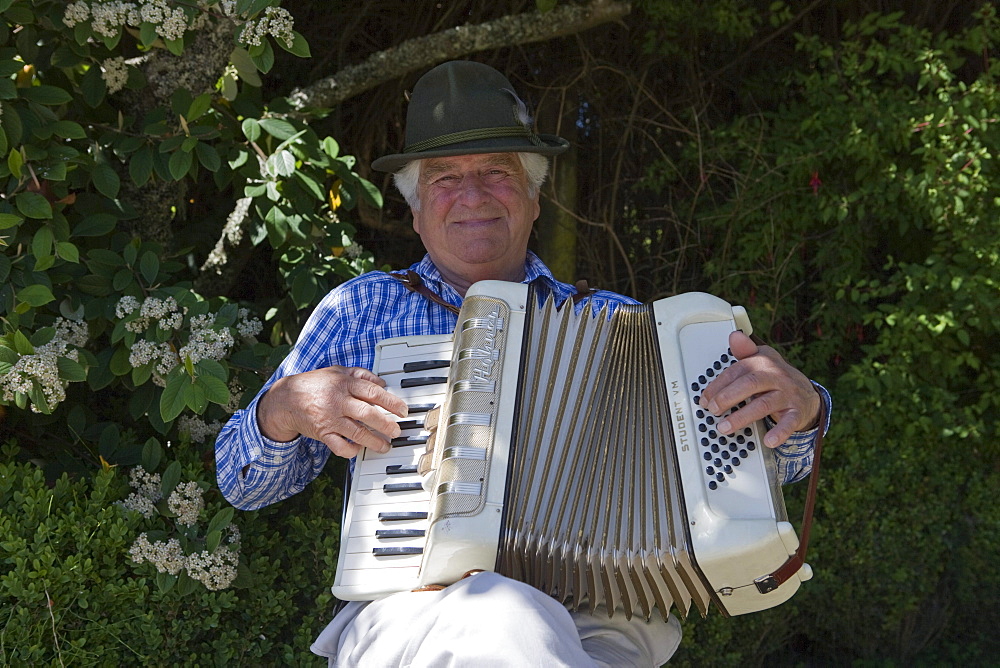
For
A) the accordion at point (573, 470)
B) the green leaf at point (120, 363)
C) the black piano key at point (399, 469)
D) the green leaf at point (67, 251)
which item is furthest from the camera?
the green leaf at point (120, 363)

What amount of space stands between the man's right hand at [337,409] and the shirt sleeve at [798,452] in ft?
2.51

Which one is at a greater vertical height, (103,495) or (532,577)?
(103,495)

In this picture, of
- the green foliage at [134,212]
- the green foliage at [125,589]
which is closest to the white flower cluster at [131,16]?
the green foliage at [134,212]

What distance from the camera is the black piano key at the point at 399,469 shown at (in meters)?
1.85

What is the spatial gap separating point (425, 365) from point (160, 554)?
85 cm

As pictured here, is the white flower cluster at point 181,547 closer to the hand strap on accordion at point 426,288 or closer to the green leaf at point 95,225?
the green leaf at point 95,225

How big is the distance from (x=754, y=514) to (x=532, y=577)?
42cm

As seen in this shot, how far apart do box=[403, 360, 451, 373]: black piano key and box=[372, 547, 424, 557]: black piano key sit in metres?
0.35

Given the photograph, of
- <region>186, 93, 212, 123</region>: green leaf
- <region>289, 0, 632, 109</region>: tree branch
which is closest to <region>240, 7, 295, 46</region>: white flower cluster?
<region>186, 93, 212, 123</region>: green leaf

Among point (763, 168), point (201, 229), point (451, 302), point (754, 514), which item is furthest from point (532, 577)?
point (763, 168)

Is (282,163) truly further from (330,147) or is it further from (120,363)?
(120,363)

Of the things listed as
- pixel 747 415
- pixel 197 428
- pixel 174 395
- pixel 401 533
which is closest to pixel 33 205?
pixel 174 395

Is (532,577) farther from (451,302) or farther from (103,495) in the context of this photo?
(103,495)

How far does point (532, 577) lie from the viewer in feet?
5.84
